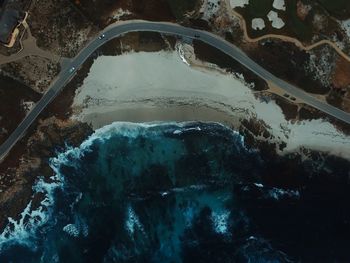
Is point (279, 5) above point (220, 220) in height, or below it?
above

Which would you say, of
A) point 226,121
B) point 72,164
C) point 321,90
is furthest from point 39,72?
point 321,90

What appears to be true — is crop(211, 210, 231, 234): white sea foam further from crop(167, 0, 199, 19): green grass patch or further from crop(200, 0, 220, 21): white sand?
crop(167, 0, 199, 19): green grass patch

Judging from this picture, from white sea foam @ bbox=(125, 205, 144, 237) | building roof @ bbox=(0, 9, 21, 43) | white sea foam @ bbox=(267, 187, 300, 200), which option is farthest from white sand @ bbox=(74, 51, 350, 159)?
white sea foam @ bbox=(125, 205, 144, 237)

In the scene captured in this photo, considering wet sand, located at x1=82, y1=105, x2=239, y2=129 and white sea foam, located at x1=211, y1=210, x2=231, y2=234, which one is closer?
wet sand, located at x1=82, y1=105, x2=239, y2=129

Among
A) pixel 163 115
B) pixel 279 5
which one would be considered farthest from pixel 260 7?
pixel 163 115

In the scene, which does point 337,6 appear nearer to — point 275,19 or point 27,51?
point 275,19

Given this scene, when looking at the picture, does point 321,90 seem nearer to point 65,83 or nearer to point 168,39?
point 168,39

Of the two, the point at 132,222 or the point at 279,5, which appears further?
the point at 132,222
